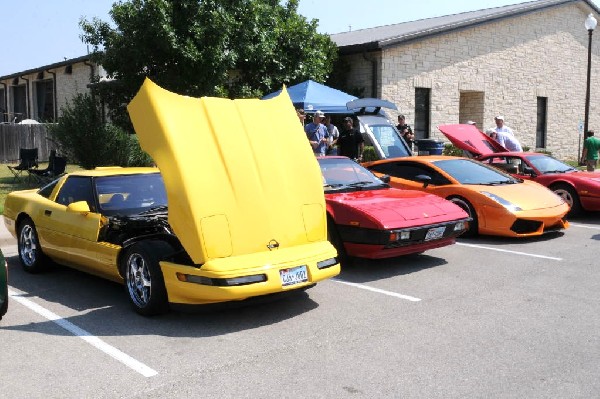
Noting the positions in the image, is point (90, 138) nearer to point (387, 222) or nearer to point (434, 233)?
point (387, 222)

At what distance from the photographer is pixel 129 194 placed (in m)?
6.62

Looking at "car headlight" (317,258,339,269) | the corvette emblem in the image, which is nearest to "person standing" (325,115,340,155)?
"car headlight" (317,258,339,269)

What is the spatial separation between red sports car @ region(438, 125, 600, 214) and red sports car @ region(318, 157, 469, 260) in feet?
13.9

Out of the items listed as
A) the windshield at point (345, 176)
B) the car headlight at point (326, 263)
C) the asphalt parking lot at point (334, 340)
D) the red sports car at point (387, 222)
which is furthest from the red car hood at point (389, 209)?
the car headlight at point (326, 263)

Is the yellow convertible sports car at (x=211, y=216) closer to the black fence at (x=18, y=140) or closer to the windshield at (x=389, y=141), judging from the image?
the windshield at (x=389, y=141)

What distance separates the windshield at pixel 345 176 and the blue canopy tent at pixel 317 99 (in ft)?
20.0

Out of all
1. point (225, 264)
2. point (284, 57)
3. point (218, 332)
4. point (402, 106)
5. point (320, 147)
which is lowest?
point (218, 332)

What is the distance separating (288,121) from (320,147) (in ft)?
22.0

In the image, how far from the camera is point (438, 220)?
23.9 ft

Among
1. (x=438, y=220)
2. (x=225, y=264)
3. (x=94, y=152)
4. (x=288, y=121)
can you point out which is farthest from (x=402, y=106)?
(x=225, y=264)

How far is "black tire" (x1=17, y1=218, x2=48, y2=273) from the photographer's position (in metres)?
7.18

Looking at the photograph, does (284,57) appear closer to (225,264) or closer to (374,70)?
(374,70)

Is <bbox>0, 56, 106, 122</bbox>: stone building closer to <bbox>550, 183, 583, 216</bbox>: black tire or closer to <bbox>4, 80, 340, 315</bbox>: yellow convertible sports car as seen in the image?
<bbox>550, 183, 583, 216</bbox>: black tire

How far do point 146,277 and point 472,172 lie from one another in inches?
242
